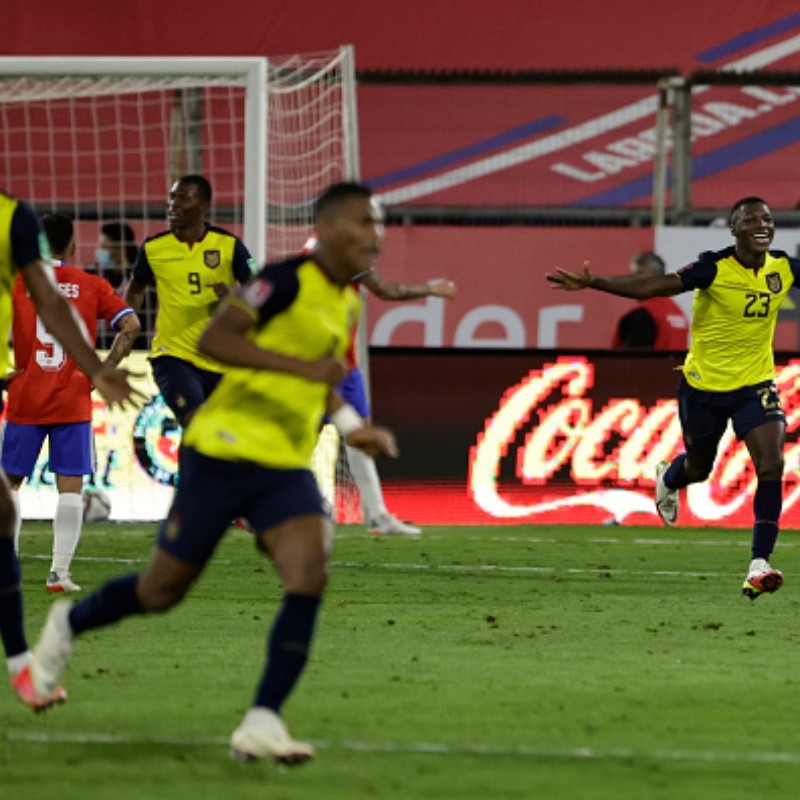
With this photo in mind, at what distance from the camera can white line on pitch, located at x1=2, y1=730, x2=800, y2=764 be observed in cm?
612

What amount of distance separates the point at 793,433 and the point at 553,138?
521cm

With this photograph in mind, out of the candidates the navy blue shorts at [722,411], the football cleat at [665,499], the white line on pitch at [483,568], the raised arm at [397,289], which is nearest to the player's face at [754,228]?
the navy blue shorts at [722,411]

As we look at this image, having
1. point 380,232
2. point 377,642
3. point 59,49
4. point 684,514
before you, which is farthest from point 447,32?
point 380,232

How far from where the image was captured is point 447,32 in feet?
70.5

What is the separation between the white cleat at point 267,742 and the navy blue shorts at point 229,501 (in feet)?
1.84

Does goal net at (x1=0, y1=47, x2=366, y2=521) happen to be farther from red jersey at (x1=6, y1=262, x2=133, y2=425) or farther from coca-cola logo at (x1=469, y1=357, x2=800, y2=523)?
red jersey at (x1=6, y1=262, x2=133, y2=425)

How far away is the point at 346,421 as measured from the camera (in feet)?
19.7

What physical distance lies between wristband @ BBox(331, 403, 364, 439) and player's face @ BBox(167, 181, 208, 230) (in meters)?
6.04

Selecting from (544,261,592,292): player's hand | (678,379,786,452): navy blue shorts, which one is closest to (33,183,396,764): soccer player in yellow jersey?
(544,261,592,292): player's hand

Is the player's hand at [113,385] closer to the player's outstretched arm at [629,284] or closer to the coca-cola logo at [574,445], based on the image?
the player's outstretched arm at [629,284]

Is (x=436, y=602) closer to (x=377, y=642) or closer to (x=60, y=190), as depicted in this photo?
(x=377, y=642)

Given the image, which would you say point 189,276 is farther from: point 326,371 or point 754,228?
point 326,371

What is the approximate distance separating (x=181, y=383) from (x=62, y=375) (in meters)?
0.73

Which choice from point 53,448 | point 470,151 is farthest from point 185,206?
point 470,151
